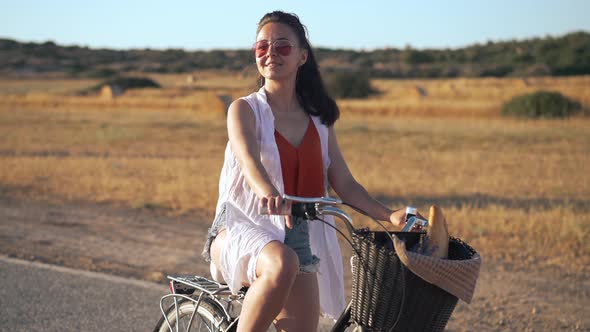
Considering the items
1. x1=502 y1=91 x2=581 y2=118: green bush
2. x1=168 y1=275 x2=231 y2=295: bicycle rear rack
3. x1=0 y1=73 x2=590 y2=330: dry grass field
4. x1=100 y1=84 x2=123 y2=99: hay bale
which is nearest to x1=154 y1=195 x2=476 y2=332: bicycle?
x1=168 y1=275 x2=231 y2=295: bicycle rear rack

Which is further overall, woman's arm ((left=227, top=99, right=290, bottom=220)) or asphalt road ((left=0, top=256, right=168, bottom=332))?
asphalt road ((left=0, top=256, right=168, bottom=332))

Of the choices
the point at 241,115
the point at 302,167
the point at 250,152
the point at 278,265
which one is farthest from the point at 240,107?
the point at 278,265

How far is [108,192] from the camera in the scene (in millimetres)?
10930

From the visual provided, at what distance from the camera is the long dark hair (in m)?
3.35

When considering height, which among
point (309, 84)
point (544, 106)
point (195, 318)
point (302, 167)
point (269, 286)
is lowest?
point (544, 106)

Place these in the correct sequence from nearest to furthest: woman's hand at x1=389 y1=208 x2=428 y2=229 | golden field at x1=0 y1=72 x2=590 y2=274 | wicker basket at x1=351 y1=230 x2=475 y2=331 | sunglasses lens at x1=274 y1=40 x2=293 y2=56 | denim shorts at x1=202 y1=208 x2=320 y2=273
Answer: wicker basket at x1=351 y1=230 x2=475 y2=331 → woman's hand at x1=389 y1=208 x2=428 y2=229 → denim shorts at x1=202 y1=208 x2=320 y2=273 → sunglasses lens at x1=274 y1=40 x2=293 y2=56 → golden field at x1=0 y1=72 x2=590 y2=274

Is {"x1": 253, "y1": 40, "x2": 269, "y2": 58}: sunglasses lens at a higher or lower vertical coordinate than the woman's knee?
higher

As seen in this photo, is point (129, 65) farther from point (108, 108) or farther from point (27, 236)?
point (27, 236)

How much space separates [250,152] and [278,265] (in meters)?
0.48

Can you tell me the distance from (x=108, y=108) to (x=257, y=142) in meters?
32.9

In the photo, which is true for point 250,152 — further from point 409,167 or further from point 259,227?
point 409,167

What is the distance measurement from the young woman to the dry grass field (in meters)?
0.38

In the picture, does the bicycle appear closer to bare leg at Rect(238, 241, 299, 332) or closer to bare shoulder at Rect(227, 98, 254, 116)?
bare leg at Rect(238, 241, 299, 332)

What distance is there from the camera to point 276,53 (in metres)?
3.29
